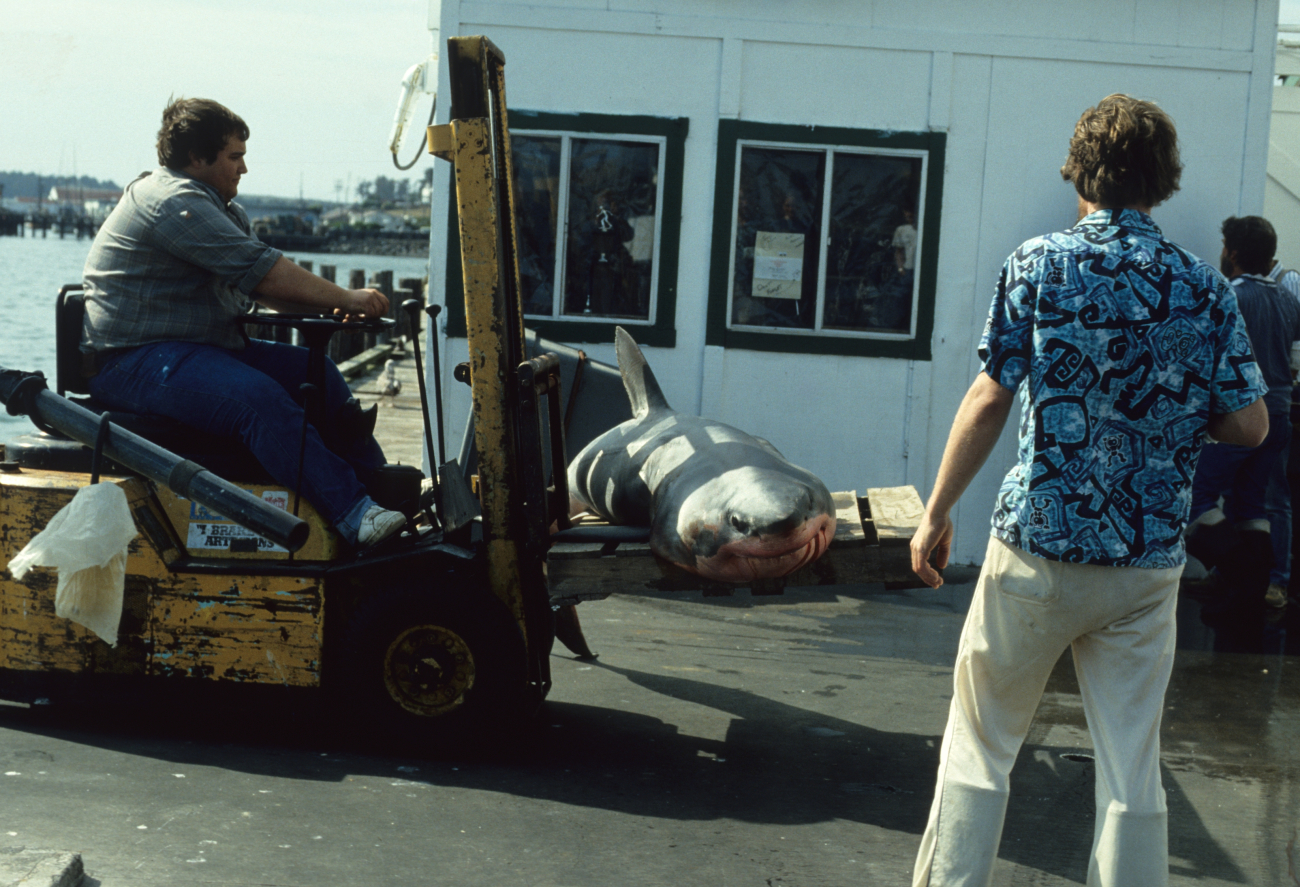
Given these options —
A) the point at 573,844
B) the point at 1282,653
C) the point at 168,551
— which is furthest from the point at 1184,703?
the point at 168,551

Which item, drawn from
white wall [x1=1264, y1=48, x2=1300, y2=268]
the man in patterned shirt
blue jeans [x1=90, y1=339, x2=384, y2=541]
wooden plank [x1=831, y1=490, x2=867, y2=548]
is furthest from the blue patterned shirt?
white wall [x1=1264, y1=48, x2=1300, y2=268]

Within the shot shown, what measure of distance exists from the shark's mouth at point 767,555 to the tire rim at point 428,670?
0.87 m

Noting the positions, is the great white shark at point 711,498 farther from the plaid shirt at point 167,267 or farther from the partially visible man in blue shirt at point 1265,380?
the partially visible man in blue shirt at point 1265,380

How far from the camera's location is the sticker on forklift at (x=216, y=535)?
4754 mm

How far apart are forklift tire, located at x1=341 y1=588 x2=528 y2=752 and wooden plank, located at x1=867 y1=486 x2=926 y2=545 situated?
4.29 feet

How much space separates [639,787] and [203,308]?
225cm

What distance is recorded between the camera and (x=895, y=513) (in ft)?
16.6

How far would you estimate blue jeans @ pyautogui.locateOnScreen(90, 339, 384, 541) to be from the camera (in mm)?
4688

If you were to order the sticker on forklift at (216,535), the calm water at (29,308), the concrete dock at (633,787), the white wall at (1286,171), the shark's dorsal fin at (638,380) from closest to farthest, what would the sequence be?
1. the concrete dock at (633,787)
2. the sticker on forklift at (216,535)
3. the shark's dorsal fin at (638,380)
4. the white wall at (1286,171)
5. the calm water at (29,308)

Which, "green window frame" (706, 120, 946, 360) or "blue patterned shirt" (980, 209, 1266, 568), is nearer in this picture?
"blue patterned shirt" (980, 209, 1266, 568)

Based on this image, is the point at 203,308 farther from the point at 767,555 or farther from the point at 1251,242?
the point at 1251,242

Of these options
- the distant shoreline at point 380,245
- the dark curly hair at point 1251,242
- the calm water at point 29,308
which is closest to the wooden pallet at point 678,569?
the calm water at point 29,308

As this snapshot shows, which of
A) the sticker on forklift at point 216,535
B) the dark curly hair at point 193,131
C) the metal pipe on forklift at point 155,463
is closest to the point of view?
the metal pipe on forklift at point 155,463

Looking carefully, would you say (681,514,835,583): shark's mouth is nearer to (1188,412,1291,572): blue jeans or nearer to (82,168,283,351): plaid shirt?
(82,168,283,351): plaid shirt
